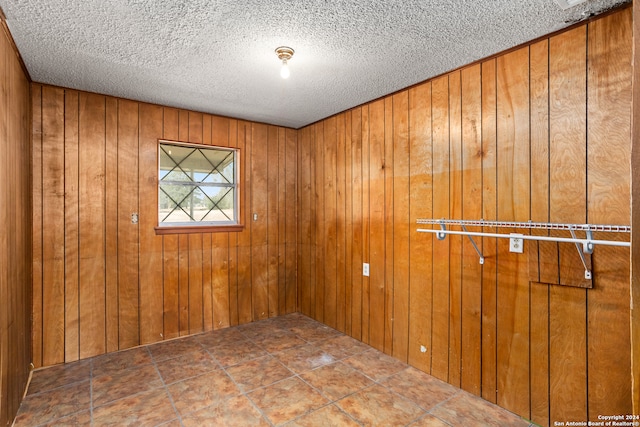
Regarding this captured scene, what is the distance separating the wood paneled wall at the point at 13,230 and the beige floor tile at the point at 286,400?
1.38 metres

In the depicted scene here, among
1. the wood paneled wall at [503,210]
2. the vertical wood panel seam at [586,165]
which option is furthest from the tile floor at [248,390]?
the vertical wood panel seam at [586,165]

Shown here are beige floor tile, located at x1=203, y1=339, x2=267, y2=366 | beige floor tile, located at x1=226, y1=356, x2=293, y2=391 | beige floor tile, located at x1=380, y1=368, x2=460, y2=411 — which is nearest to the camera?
beige floor tile, located at x1=380, y1=368, x2=460, y2=411

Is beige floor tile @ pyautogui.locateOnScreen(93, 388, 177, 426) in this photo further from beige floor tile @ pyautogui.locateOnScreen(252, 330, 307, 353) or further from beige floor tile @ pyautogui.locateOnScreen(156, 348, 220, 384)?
beige floor tile @ pyautogui.locateOnScreen(252, 330, 307, 353)

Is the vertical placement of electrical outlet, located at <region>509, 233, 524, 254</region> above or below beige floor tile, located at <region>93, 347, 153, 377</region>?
above

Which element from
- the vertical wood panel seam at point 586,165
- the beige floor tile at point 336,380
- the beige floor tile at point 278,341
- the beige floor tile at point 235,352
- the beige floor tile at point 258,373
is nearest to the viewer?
the vertical wood panel seam at point 586,165

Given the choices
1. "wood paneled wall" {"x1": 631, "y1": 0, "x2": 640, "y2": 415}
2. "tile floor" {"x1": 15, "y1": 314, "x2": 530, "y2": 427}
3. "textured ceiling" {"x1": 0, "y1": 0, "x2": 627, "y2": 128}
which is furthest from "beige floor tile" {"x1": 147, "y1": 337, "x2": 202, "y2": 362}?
"wood paneled wall" {"x1": 631, "y1": 0, "x2": 640, "y2": 415}

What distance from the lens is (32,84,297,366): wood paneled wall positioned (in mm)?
2678

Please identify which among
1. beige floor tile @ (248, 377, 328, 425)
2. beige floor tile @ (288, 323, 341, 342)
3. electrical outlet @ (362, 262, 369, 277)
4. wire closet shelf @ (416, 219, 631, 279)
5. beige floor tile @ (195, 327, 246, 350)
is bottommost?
beige floor tile @ (248, 377, 328, 425)

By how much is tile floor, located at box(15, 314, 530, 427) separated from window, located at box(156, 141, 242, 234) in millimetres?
1195

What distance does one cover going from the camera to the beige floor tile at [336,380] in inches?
91.1

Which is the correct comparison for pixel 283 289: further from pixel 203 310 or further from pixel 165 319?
pixel 165 319

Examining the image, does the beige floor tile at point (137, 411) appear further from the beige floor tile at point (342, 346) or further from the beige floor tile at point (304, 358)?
the beige floor tile at point (342, 346)

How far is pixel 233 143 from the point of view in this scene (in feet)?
11.9

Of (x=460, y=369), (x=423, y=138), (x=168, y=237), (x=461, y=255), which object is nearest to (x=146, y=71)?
A: (x=168, y=237)
